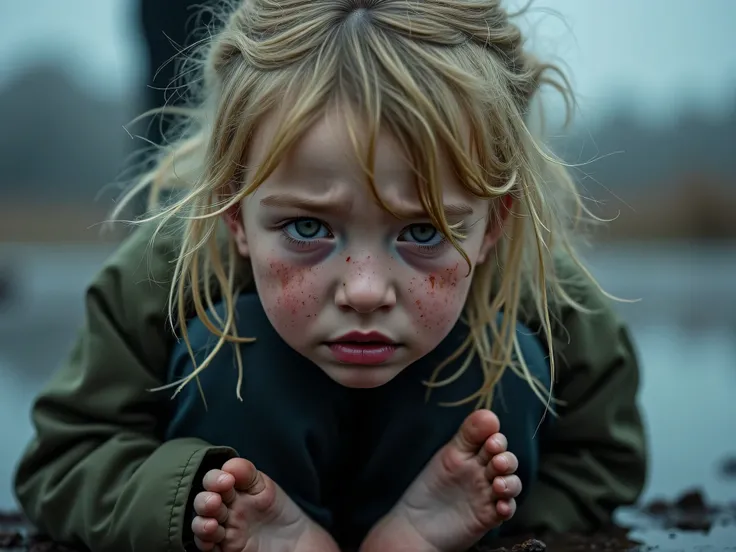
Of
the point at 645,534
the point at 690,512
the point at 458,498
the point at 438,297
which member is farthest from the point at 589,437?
the point at 438,297

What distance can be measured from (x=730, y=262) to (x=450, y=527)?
29.0 ft

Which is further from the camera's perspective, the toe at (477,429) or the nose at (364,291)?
the toe at (477,429)

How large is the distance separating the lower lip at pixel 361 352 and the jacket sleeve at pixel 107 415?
296 millimetres

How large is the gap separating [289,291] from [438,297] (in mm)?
222

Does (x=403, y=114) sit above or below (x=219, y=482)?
above

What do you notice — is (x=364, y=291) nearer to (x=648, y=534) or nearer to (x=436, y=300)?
(x=436, y=300)

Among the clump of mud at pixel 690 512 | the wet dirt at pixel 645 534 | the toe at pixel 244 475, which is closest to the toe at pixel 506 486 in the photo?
the wet dirt at pixel 645 534

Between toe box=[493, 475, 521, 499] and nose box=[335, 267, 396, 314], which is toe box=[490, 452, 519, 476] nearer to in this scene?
toe box=[493, 475, 521, 499]

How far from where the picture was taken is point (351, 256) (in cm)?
143

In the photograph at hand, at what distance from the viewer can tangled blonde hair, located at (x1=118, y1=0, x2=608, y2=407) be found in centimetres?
141

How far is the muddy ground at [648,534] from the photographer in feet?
5.82

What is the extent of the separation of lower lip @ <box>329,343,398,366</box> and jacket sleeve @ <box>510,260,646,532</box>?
52 cm

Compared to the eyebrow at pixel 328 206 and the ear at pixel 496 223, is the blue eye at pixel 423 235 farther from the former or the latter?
the ear at pixel 496 223

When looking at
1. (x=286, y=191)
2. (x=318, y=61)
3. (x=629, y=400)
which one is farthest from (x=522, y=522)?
(x=318, y=61)
